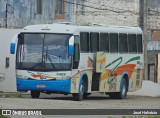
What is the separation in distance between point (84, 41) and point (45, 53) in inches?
86.1

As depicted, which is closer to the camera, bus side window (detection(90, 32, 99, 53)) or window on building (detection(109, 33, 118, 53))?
bus side window (detection(90, 32, 99, 53))

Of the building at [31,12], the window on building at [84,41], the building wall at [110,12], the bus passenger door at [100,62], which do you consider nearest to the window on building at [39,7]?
the building at [31,12]

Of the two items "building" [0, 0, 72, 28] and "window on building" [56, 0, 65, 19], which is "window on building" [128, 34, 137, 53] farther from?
"window on building" [56, 0, 65, 19]

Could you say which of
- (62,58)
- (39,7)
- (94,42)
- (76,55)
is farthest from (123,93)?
(39,7)

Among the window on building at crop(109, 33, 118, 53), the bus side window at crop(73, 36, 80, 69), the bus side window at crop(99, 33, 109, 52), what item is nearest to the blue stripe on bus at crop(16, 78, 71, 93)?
the bus side window at crop(73, 36, 80, 69)

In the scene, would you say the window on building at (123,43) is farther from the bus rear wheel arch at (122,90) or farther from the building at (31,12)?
the building at (31,12)

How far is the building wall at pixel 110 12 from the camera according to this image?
61.0m

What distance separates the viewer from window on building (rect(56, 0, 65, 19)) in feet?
175

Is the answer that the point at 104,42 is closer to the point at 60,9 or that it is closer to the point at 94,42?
the point at 94,42

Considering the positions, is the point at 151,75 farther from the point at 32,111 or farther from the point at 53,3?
the point at 32,111

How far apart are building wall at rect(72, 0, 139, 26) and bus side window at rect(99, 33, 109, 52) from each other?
27702mm

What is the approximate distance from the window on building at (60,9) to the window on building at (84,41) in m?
22.3

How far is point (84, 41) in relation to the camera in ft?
102

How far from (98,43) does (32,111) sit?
15924mm
